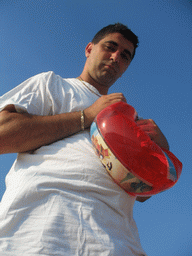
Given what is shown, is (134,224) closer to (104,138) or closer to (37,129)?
(104,138)

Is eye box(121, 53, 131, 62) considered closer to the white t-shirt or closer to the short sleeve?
the short sleeve

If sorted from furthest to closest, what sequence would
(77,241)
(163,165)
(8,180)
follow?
1. (8,180)
2. (163,165)
3. (77,241)

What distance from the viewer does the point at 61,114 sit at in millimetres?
953

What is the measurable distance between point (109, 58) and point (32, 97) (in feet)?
1.95

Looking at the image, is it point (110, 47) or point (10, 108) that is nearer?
point (10, 108)

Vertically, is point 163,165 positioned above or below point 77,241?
above

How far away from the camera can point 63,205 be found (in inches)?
28.5

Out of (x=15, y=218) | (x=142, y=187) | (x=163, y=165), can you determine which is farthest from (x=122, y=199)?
(x=15, y=218)

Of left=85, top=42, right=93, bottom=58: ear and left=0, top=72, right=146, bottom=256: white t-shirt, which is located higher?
left=85, top=42, right=93, bottom=58: ear

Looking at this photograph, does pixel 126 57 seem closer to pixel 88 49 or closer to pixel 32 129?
pixel 88 49

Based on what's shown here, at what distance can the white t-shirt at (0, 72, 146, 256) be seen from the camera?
667 mm

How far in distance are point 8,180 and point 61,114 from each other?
35cm

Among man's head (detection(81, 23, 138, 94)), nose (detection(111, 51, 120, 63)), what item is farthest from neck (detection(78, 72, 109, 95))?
nose (detection(111, 51, 120, 63))

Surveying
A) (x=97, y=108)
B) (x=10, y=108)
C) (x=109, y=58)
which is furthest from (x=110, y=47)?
(x=10, y=108)
